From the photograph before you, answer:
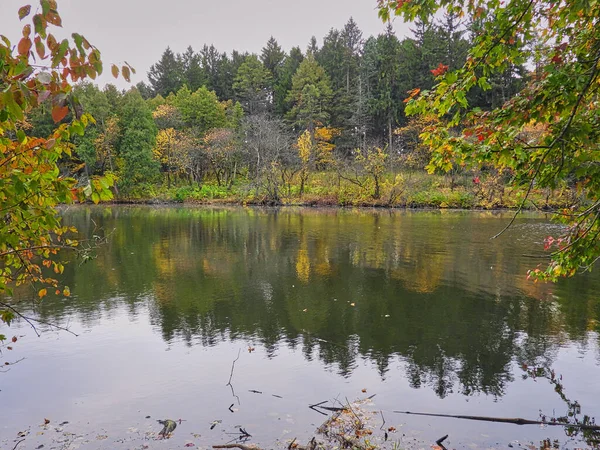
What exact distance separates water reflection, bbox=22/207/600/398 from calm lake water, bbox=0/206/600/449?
56 mm

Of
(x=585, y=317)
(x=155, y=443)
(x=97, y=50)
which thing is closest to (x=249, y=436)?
(x=155, y=443)

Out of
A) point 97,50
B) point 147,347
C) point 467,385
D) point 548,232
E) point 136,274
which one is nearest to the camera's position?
point 97,50

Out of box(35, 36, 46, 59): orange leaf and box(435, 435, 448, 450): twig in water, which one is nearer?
box(35, 36, 46, 59): orange leaf

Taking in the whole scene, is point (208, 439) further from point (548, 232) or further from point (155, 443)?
point (548, 232)

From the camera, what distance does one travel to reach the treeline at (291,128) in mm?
45781

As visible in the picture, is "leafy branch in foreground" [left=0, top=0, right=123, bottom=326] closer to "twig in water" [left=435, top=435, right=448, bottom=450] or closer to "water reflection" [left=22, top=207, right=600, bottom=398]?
"twig in water" [left=435, top=435, right=448, bottom=450]

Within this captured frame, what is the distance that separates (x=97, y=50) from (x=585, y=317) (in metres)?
10.9

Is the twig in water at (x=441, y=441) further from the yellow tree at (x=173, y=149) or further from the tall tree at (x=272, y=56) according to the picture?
the tall tree at (x=272, y=56)

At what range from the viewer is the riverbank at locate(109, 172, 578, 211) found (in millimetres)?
38969

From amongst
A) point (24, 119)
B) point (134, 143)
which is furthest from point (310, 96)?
point (24, 119)

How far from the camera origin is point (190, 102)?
2173 inches

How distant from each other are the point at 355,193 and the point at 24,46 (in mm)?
41329

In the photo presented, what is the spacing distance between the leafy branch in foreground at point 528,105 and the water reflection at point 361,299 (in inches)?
145

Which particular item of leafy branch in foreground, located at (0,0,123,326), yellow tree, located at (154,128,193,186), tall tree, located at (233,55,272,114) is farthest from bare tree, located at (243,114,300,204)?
leafy branch in foreground, located at (0,0,123,326)
